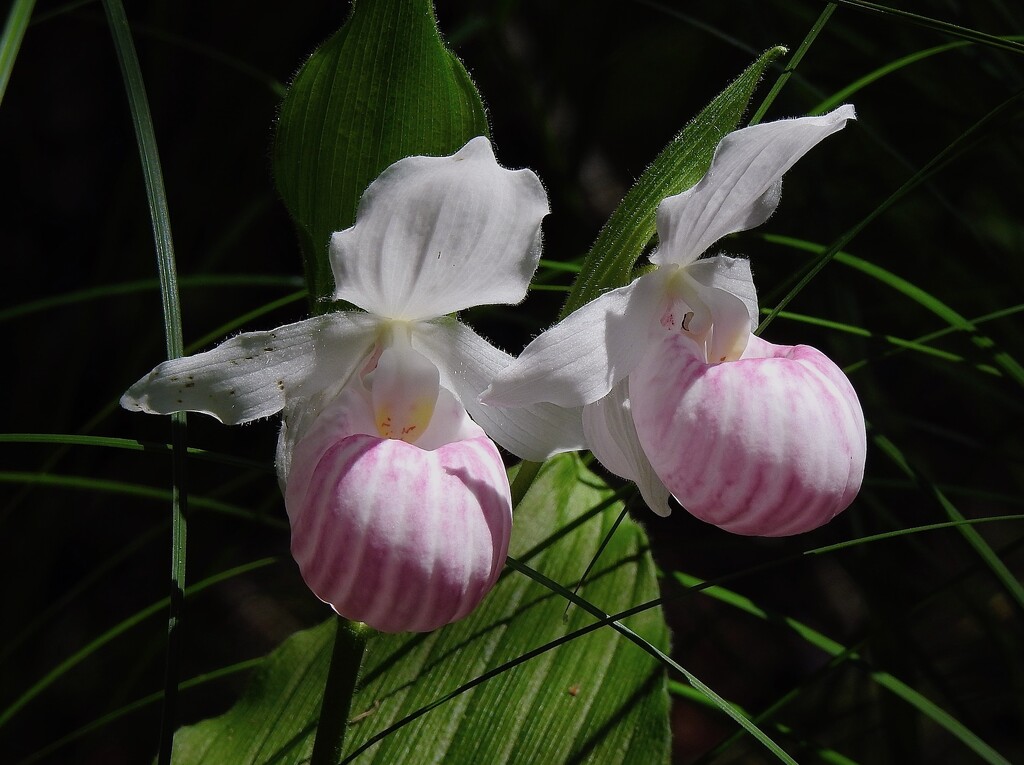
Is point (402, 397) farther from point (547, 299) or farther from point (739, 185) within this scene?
point (547, 299)

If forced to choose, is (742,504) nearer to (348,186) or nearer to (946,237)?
(348,186)

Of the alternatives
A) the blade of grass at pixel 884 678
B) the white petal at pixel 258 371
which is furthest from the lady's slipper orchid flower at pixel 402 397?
the blade of grass at pixel 884 678

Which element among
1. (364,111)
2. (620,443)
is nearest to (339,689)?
(620,443)

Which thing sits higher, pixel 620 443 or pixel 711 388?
pixel 711 388

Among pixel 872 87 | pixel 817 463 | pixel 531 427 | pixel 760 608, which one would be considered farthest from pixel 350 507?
pixel 872 87

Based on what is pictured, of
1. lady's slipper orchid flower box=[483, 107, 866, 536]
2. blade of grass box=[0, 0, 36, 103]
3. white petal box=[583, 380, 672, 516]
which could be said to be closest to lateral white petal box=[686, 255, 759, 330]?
lady's slipper orchid flower box=[483, 107, 866, 536]

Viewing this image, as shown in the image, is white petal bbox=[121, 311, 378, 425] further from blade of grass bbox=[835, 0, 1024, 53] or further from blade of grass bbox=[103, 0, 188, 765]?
blade of grass bbox=[835, 0, 1024, 53]

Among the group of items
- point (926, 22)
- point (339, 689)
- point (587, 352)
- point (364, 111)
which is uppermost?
point (926, 22)
